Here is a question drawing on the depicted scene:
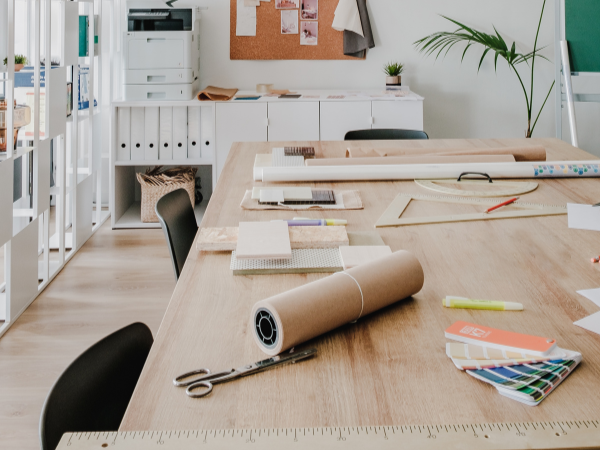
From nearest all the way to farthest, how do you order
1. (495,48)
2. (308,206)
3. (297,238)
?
1. (297,238)
2. (308,206)
3. (495,48)

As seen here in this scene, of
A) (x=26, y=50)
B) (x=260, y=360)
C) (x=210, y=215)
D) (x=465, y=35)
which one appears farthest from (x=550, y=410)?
(x=465, y=35)

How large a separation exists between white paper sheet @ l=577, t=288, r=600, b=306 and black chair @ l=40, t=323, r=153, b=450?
80cm

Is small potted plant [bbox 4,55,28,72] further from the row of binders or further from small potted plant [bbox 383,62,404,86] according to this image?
small potted plant [bbox 383,62,404,86]

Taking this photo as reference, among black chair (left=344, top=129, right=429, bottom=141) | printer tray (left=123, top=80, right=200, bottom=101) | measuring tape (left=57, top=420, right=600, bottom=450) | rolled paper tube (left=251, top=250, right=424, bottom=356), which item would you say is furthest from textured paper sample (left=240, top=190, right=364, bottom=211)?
printer tray (left=123, top=80, right=200, bottom=101)

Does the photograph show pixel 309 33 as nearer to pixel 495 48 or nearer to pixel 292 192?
pixel 495 48

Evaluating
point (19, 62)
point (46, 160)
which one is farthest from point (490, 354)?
point (46, 160)

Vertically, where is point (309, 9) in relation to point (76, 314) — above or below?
above

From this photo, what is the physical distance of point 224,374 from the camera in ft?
2.88

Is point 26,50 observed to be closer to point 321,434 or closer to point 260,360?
point 260,360

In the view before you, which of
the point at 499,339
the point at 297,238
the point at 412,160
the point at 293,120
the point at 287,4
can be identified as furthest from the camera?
the point at 287,4

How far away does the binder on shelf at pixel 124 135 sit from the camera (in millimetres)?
4211

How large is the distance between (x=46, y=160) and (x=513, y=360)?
2742mm

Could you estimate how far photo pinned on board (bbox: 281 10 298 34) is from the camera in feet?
15.2

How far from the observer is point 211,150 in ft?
14.1
